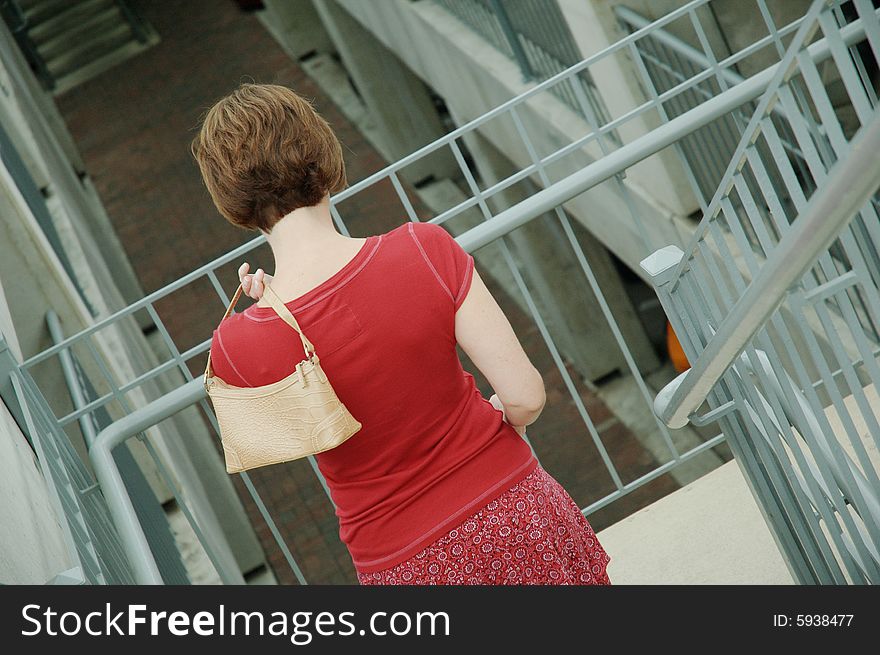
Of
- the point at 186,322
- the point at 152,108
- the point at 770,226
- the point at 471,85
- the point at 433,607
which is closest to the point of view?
the point at 433,607

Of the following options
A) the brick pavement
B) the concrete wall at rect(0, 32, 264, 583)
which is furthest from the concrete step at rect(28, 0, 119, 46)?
the concrete wall at rect(0, 32, 264, 583)

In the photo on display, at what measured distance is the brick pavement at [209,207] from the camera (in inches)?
398

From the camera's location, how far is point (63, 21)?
21.4 metres

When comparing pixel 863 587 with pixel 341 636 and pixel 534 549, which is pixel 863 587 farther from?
pixel 341 636

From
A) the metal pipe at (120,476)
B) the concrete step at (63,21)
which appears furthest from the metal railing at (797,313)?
the concrete step at (63,21)

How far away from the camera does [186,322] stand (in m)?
13.4

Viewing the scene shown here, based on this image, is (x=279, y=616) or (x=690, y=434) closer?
(x=279, y=616)

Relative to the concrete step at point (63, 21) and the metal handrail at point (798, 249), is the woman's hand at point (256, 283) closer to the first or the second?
the metal handrail at point (798, 249)

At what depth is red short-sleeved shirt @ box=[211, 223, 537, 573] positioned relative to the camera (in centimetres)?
204

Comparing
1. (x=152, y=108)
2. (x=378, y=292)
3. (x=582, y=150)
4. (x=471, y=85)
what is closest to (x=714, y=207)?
(x=378, y=292)

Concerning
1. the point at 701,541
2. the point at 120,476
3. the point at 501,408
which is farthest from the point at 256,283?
the point at 701,541

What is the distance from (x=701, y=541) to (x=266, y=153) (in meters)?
1.99

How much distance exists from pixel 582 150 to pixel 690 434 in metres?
3.78

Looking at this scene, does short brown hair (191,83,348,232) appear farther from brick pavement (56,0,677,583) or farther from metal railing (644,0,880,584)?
brick pavement (56,0,677,583)
